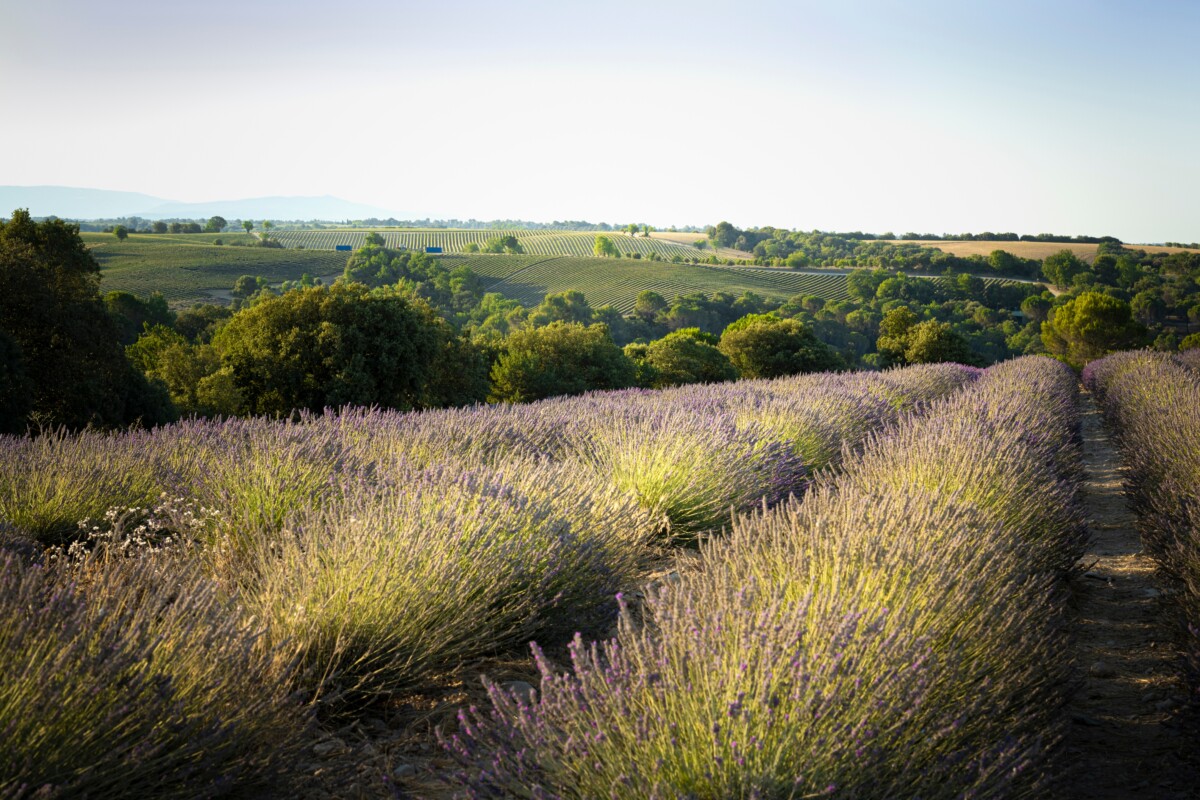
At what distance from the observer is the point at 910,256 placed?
91.1 m

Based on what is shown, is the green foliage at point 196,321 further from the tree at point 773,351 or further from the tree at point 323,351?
the tree at point 773,351

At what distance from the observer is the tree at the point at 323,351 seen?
19.3 meters

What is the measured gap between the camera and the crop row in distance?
385 ft

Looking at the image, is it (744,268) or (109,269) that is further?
(744,268)

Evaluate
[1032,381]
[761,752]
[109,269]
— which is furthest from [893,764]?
[109,269]

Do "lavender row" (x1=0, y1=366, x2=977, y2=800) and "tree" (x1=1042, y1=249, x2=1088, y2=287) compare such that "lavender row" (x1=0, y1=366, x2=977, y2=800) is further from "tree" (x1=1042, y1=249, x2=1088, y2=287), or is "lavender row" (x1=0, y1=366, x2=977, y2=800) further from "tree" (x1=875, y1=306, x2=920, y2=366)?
"tree" (x1=1042, y1=249, x2=1088, y2=287)

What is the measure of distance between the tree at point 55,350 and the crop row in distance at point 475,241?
99622mm

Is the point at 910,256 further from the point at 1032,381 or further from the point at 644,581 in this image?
the point at 644,581

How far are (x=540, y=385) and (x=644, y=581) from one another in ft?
77.1

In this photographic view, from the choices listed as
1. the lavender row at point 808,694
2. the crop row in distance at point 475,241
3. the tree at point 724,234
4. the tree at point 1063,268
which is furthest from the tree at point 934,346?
the tree at point 724,234

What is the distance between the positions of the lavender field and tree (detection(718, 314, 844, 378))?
29683mm

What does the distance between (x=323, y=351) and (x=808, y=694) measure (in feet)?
63.1

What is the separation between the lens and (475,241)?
12988cm

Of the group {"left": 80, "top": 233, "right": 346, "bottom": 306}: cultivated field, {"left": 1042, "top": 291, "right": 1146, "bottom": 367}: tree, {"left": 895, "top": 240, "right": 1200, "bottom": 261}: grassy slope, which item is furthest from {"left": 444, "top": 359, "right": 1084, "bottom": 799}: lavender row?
{"left": 895, "top": 240, "right": 1200, "bottom": 261}: grassy slope
